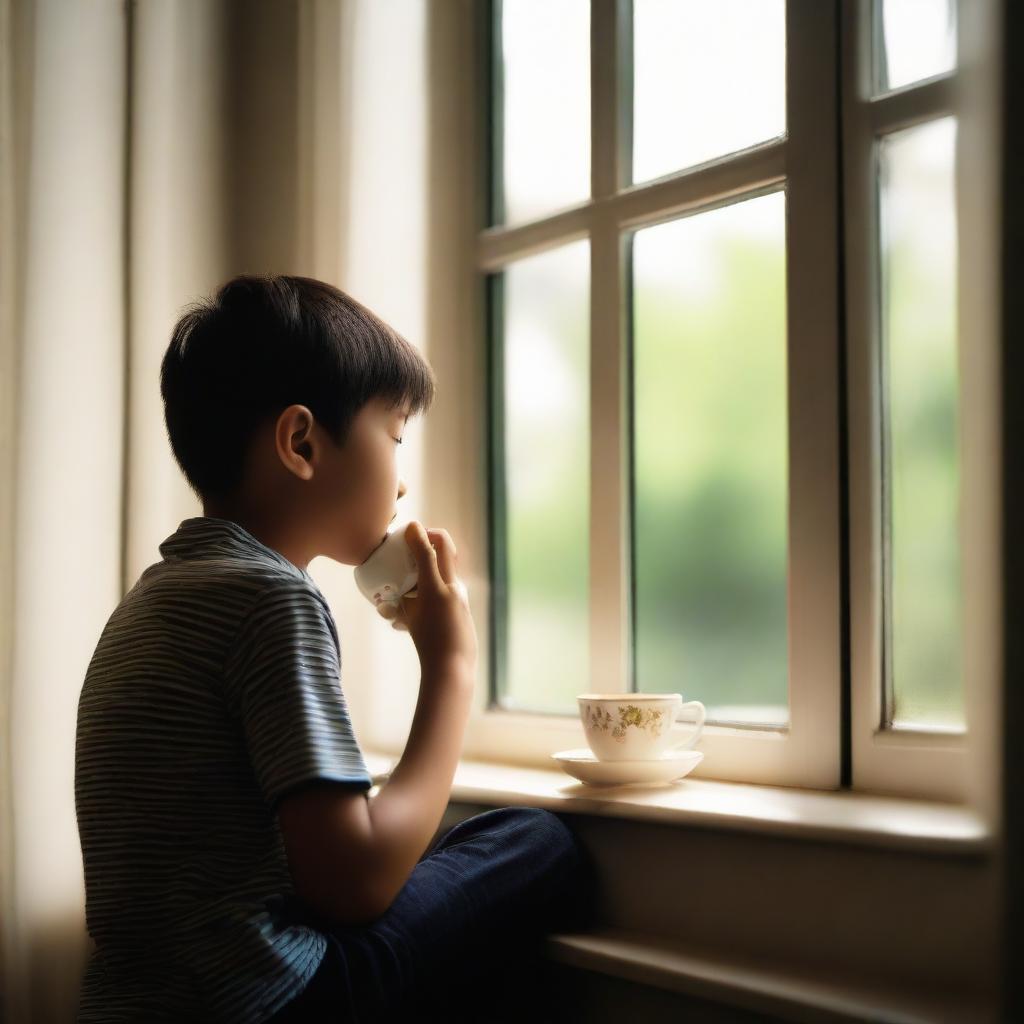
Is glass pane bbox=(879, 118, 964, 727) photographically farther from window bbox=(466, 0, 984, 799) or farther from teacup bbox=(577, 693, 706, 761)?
teacup bbox=(577, 693, 706, 761)

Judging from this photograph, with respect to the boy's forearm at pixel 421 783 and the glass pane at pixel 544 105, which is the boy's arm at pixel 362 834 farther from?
the glass pane at pixel 544 105

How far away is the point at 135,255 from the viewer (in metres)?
1.34

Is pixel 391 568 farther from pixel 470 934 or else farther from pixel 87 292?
pixel 87 292

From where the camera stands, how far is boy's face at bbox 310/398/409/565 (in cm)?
102

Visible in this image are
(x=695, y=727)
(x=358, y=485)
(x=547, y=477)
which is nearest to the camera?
(x=358, y=485)

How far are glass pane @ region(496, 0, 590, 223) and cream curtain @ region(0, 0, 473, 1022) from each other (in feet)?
0.28

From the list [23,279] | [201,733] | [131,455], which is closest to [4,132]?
[23,279]

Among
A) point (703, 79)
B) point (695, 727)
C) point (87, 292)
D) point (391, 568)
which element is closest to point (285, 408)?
point (391, 568)

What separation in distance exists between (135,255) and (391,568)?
574mm

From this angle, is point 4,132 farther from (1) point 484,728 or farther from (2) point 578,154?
(1) point 484,728

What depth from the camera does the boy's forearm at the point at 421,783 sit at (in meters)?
0.85

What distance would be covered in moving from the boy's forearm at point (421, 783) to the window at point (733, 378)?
358mm

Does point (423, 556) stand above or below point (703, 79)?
below

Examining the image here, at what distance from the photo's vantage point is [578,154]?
4.74 feet
